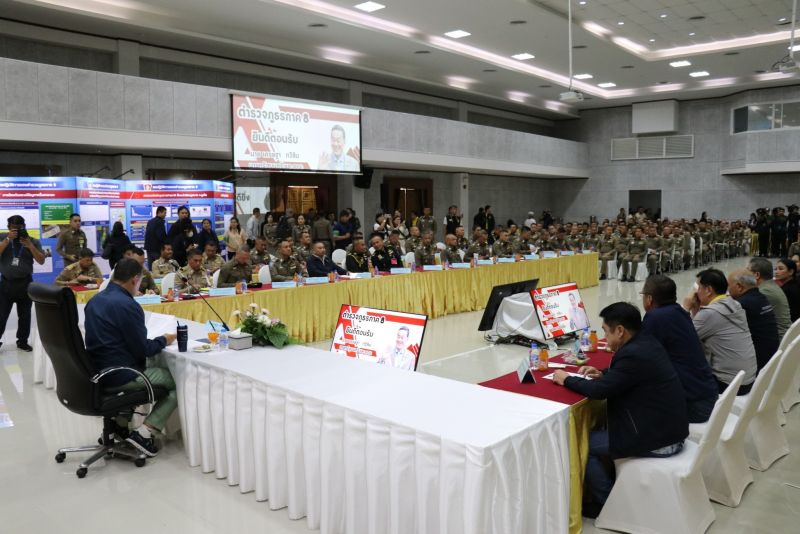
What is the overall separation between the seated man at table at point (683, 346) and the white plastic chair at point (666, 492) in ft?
Result: 1.15

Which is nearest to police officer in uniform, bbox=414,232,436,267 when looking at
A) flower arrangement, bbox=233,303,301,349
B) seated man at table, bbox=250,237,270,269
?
seated man at table, bbox=250,237,270,269

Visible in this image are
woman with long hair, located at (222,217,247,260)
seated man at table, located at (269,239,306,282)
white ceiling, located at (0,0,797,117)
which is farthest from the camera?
woman with long hair, located at (222,217,247,260)

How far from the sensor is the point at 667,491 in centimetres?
296

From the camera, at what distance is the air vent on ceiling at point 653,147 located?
66.6 feet

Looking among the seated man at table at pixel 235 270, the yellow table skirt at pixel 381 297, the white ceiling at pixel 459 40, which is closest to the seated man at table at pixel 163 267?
the seated man at table at pixel 235 270

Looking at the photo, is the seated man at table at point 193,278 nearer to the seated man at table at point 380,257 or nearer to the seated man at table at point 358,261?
the seated man at table at point 358,261

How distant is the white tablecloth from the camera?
2439mm

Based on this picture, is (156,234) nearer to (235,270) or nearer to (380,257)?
(235,270)

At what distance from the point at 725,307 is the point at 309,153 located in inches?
389

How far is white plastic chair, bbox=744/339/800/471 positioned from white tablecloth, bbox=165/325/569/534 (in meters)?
1.67

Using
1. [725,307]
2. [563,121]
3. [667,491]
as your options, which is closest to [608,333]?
[667,491]

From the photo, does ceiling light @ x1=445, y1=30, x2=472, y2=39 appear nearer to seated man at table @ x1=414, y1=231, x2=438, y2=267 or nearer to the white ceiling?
the white ceiling

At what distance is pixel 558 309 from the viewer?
6.06m

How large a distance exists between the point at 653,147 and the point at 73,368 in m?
20.6
